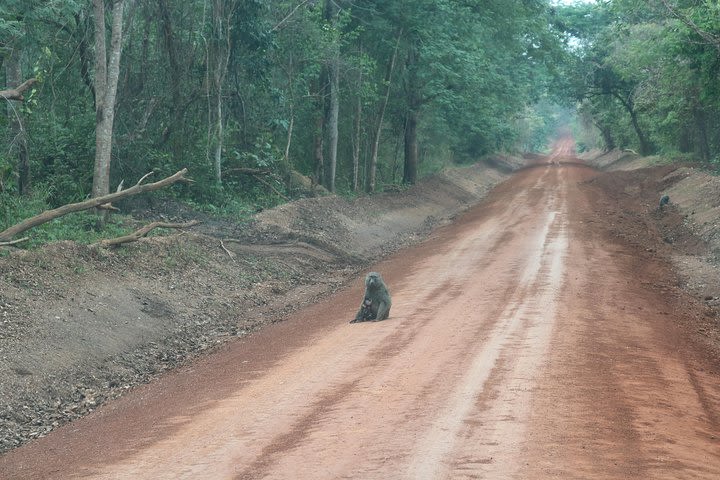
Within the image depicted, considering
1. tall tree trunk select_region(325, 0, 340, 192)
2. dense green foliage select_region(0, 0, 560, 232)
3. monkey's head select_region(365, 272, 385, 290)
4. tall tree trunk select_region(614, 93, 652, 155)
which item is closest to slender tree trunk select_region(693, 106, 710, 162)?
dense green foliage select_region(0, 0, 560, 232)

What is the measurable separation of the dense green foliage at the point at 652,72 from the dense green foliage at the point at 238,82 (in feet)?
17.8

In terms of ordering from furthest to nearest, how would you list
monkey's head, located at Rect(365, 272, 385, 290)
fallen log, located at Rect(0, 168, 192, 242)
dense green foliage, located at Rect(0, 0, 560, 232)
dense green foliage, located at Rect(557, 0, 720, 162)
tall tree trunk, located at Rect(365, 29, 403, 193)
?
tall tree trunk, located at Rect(365, 29, 403, 193), dense green foliage, located at Rect(557, 0, 720, 162), dense green foliage, located at Rect(0, 0, 560, 232), monkey's head, located at Rect(365, 272, 385, 290), fallen log, located at Rect(0, 168, 192, 242)

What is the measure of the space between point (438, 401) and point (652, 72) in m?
A: 33.3

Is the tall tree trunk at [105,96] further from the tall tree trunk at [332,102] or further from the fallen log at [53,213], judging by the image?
the tall tree trunk at [332,102]

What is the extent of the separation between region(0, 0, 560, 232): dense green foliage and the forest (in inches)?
2.5

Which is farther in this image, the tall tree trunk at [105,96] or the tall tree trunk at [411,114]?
the tall tree trunk at [411,114]

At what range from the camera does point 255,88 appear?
87.0ft

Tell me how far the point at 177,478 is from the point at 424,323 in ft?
22.8

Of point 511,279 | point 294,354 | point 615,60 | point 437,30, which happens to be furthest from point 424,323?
point 615,60

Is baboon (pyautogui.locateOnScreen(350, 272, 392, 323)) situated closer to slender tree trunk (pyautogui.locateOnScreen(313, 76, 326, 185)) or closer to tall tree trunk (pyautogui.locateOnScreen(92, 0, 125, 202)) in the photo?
tall tree trunk (pyautogui.locateOnScreen(92, 0, 125, 202))

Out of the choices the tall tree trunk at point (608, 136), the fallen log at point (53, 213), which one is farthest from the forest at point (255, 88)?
the tall tree trunk at point (608, 136)

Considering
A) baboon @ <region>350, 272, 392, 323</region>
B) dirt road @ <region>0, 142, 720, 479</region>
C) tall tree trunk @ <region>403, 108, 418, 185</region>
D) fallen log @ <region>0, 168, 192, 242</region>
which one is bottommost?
dirt road @ <region>0, 142, 720, 479</region>

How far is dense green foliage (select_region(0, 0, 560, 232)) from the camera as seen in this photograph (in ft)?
67.4

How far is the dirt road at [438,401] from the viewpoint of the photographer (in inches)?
279
